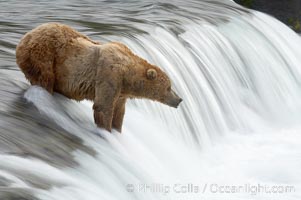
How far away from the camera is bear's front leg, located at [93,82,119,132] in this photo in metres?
5.86

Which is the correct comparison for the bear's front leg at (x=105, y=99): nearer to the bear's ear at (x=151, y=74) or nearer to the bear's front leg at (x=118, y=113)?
the bear's front leg at (x=118, y=113)

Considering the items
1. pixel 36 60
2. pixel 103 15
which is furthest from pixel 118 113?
pixel 103 15

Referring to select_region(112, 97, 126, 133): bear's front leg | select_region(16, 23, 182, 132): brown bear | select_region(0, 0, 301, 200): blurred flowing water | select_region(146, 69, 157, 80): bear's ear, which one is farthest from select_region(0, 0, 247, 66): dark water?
select_region(146, 69, 157, 80): bear's ear

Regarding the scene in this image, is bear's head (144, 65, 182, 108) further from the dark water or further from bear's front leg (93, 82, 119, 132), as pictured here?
the dark water

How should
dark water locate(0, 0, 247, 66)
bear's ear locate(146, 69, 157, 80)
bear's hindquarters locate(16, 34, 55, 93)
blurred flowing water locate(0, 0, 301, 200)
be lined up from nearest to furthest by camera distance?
blurred flowing water locate(0, 0, 301, 200) → bear's hindquarters locate(16, 34, 55, 93) → bear's ear locate(146, 69, 157, 80) → dark water locate(0, 0, 247, 66)

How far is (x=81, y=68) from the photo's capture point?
5.95 meters

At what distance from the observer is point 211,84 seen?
9.48 meters

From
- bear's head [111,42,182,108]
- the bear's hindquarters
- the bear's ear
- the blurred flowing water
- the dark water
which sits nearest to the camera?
the blurred flowing water

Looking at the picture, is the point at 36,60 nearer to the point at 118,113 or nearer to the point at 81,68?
the point at 81,68

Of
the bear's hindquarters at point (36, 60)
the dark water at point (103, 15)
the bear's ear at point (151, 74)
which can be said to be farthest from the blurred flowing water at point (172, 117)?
the bear's ear at point (151, 74)

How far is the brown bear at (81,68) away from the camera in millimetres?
5867

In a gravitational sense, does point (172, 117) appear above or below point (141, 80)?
below

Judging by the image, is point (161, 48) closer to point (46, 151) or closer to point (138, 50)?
point (138, 50)

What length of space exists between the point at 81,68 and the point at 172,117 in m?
2.27
